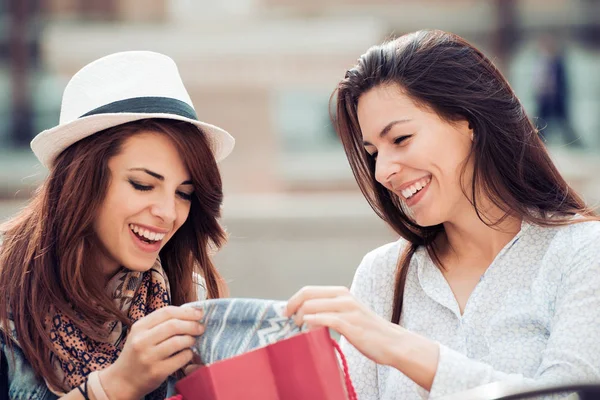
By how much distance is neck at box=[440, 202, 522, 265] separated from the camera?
8.39 feet

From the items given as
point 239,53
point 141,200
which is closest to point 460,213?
point 141,200

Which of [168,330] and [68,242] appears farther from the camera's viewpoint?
[68,242]

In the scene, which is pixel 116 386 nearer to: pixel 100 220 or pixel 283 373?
pixel 283 373

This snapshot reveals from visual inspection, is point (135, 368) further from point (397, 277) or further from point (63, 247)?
point (397, 277)

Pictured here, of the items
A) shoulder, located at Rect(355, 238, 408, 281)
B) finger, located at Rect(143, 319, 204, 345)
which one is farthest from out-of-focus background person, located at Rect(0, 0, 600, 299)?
finger, located at Rect(143, 319, 204, 345)

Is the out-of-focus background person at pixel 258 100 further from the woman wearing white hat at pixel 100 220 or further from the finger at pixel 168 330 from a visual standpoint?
the finger at pixel 168 330

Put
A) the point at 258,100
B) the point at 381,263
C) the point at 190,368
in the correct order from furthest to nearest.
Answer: the point at 258,100 < the point at 381,263 < the point at 190,368

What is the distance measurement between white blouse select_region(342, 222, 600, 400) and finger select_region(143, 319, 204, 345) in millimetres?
545

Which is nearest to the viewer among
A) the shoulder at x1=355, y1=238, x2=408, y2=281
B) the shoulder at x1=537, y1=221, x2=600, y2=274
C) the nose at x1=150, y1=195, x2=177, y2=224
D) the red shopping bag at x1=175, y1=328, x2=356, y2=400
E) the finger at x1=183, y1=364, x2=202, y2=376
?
the red shopping bag at x1=175, y1=328, x2=356, y2=400

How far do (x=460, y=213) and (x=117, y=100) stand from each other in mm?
966

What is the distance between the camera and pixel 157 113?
2449 millimetres

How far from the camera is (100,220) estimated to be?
249 cm

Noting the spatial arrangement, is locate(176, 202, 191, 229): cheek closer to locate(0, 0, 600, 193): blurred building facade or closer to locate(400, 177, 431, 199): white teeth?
locate(400, 177, 431, 199): white teeth

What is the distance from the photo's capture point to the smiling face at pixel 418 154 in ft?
8.13
